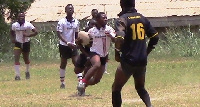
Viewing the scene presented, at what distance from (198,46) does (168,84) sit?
1092cm

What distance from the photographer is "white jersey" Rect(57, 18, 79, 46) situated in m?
16.2

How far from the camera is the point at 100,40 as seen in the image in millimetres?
14219

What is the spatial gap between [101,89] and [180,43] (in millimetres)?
12254

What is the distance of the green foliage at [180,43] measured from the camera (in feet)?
87.8

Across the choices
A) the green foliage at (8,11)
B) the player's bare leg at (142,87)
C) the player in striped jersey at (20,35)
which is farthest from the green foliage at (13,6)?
the player's bare leg at (142,87)

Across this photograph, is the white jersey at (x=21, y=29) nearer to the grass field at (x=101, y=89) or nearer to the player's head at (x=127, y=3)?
the grass field at (x=101, y=89)

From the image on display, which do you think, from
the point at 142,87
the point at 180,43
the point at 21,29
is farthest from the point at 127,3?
the point at 180,43

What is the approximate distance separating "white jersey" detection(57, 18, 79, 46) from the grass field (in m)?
1.23

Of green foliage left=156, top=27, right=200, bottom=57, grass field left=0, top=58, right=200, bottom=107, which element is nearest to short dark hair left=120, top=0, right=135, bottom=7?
grass field left=0, top=58, right=200, bottom=107

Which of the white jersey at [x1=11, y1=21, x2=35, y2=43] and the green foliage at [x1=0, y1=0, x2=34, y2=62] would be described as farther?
the green foliage at [x1=0, y1=0, x2=34, y2=62]

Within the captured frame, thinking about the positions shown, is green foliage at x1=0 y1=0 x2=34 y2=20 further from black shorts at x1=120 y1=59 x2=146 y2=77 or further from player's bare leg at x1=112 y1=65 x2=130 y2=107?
black shorts at x1=120 y1=59 x2=146 y2=77

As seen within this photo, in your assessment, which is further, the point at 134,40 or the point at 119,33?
the point at 134,40

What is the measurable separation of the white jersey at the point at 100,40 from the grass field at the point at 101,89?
0.99 metres

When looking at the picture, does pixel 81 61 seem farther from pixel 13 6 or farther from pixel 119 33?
pixel 13 6
